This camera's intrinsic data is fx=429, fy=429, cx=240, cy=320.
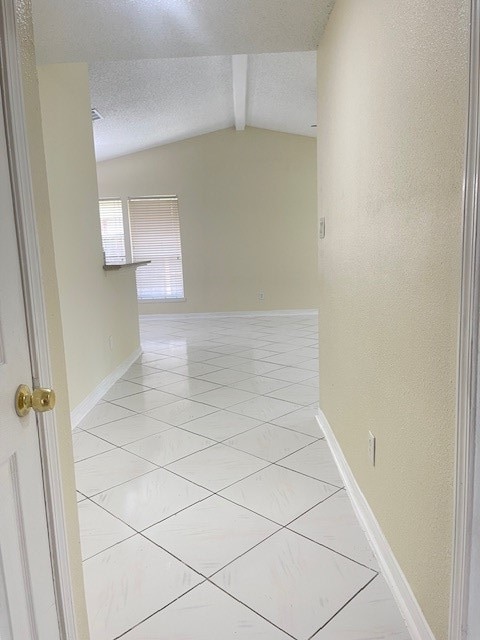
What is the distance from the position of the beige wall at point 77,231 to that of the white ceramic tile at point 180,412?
0.58 m

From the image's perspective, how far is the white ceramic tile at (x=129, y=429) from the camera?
2.68 metres

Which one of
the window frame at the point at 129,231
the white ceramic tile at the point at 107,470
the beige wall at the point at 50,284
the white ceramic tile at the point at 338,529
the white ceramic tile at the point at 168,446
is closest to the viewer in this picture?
the beige wall at the point at 50,284

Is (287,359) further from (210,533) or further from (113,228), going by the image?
(113,228)

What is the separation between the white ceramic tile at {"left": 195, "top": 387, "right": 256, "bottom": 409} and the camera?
3248mm

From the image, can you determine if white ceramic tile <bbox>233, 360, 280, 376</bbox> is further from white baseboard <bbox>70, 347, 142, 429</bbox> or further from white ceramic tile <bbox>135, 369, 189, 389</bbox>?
white baseboard <bbox>70, 347, 142, 429</bbox>

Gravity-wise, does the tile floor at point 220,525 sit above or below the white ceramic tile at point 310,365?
above

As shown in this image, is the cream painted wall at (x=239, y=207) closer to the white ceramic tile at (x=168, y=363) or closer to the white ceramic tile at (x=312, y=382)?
the white ceramic tile at (x=168, y=363)

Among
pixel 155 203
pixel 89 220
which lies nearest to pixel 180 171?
pixel 155 203

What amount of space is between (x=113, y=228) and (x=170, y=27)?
17.9 ft

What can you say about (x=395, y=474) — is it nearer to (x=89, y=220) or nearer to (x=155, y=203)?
(x=89, y=220)

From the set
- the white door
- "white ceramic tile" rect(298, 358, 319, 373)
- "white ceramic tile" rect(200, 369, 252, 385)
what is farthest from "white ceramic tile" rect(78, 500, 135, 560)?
"white ceramic tile" rect(298, 358, 319, 373)

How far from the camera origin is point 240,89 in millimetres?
5082

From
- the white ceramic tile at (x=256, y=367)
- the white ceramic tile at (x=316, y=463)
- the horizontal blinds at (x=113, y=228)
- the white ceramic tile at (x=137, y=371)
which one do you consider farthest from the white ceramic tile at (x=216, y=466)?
the horizontal blinds at (x=113, y=228)

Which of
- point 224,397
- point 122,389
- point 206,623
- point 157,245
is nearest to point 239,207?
point 157,245
